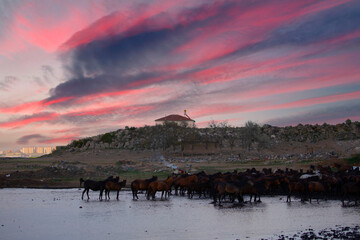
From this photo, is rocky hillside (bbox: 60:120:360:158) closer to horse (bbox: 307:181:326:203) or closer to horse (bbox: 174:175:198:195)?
horse (bbox: 174:175:198:195)

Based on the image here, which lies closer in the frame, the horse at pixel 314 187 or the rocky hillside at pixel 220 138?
the horse at pixel 314 187

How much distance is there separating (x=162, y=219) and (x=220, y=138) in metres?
68.4

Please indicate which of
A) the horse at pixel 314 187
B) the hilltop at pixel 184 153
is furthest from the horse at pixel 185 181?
the hilltop at pixel 184 153

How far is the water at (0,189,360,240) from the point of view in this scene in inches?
469

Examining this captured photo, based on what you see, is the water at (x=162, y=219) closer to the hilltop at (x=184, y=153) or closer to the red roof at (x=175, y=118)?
the hilltop at (x=184, y=153)

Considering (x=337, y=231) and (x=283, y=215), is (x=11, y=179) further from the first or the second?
(x=337, y=231)

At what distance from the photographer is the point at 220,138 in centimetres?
8225

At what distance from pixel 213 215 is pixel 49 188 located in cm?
1790

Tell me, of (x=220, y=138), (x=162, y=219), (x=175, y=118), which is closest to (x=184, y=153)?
(x=220, y=138)

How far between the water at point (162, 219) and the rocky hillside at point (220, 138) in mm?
43316

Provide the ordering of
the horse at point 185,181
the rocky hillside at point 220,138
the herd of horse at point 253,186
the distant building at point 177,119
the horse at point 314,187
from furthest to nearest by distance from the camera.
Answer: the distant building at point 177,119 < the rocky hillside at point 220,138 < the horse at point 185,181 < the horse at point 314,187 < the herd of horse at point 253,186

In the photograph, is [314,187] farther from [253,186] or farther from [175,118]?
[175,118]

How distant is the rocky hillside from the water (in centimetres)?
4332

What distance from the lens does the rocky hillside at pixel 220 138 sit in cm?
6882
